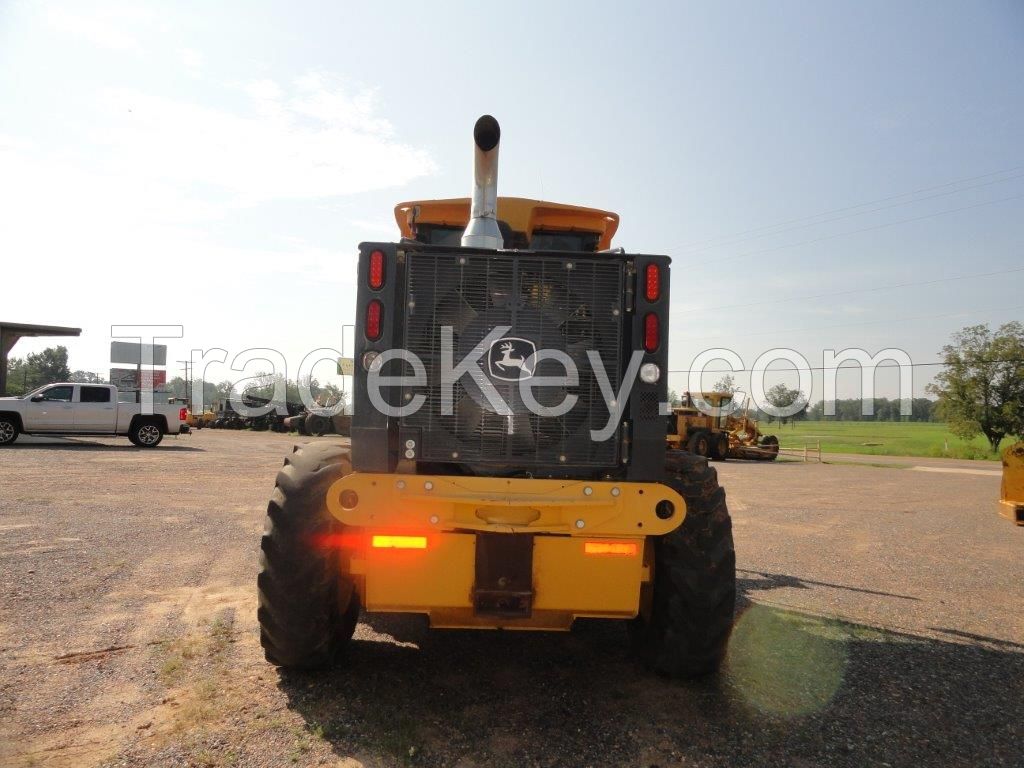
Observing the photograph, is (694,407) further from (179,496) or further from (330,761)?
(330,761)

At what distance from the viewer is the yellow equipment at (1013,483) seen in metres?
6.84

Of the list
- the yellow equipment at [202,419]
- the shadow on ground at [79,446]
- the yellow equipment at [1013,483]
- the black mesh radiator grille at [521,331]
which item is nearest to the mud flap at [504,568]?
the black mesh radiator grille at [521,331]

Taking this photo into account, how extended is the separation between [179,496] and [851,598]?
9556 millimetres

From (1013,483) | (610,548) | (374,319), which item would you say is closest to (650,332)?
(610,548)

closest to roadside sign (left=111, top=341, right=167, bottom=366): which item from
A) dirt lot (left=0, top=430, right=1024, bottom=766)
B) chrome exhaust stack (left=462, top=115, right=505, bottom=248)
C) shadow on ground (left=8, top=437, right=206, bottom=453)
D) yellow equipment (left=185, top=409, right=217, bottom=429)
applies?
yellow equipment (left=185, top=409, right=217, bottom=429)

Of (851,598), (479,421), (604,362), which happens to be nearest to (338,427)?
(479,421)

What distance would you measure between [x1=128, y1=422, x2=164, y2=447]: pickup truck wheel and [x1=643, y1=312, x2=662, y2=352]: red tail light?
20606mm

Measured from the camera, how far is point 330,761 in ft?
9.70

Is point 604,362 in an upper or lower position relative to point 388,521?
upper

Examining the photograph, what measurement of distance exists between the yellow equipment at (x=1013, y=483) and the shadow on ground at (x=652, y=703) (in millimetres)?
2490

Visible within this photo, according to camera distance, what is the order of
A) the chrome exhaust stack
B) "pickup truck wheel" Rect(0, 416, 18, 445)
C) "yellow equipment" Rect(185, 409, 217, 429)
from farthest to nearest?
"yellow equipment" Rect(185, 409, 217, 429)
"pickup truck wheel" Rect(0, 416, 18, 445)
the chrome exhaust stack

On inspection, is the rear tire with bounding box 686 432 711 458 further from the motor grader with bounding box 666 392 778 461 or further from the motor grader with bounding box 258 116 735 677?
the motor grader with bounding box 258 116 735 677

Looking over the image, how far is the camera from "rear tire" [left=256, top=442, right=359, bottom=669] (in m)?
3.58

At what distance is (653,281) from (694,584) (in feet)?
5.26
